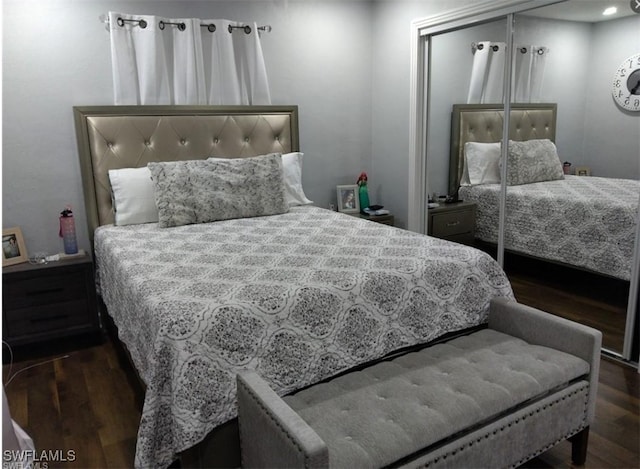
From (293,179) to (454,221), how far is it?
1296 millimetres

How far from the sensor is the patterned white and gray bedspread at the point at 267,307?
5.49 ft

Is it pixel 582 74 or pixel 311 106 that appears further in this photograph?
pixel 311 106

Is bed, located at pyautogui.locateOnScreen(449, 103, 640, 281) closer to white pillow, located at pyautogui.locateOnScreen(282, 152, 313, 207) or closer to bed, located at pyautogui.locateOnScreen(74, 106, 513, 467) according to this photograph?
bed, located at pyautogui.locateOnScreen(74, 106, 513, 467)

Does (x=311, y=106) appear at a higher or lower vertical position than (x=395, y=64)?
lower

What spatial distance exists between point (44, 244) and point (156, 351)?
2144mm

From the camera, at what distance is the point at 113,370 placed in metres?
2.86

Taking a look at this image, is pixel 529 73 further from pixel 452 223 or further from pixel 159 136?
pixel 159 136

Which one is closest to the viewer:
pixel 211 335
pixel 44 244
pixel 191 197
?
pixel 211 335

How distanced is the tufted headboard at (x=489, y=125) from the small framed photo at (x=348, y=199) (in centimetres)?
92

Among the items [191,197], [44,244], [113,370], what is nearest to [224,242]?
[191,197]

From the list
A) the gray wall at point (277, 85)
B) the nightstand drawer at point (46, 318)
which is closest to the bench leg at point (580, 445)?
the gray wall at point (277, 85)

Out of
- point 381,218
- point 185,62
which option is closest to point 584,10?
point 381,218

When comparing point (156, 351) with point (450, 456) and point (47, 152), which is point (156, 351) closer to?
point (450, 456)

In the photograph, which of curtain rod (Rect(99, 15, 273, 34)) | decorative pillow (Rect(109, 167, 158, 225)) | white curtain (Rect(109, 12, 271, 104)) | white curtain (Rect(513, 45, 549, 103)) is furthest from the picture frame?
decorative pillow (Rect(109, 167, 158, 225))
